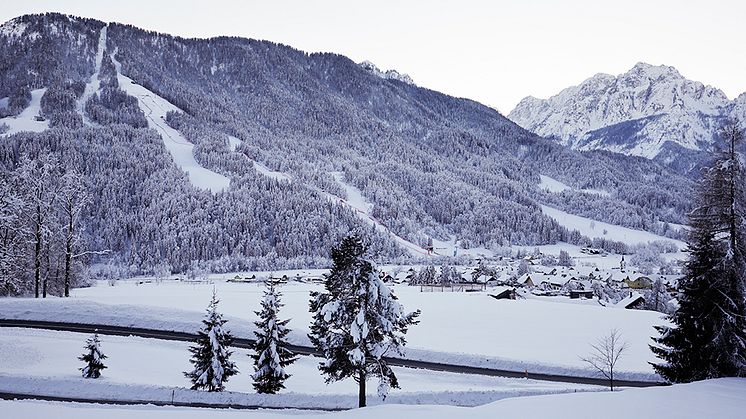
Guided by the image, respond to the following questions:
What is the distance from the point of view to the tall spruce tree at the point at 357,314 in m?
22.8

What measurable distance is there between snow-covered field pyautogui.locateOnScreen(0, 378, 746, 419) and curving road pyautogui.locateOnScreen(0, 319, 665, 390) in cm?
1764

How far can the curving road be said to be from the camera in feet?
114

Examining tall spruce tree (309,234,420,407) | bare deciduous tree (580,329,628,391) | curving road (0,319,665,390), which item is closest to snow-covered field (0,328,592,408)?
curving road (0,319,665,390)

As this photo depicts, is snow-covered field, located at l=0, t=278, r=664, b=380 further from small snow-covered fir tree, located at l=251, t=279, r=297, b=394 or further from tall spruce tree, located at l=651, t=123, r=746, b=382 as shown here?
small snow-covered fir tree, located at l=251, t=279, r=297, b=394

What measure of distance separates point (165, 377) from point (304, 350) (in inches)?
487

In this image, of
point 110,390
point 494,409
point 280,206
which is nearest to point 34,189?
point 110,390

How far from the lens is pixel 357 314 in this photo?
22609 millimetres

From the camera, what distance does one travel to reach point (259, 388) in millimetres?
27562

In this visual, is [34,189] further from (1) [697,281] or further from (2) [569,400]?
(1) [697,281]

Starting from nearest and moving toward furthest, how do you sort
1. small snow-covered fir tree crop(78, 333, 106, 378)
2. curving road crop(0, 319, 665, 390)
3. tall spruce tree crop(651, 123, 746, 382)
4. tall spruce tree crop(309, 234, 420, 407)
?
tall spruce tree crop(651, 123, 746, 382) < tall spruce tree crop(309, 234, 420, 407) < small snow-covered fir tree crop(78, 333, 106, 378) < curving road crop(0, 319, 665, 390)

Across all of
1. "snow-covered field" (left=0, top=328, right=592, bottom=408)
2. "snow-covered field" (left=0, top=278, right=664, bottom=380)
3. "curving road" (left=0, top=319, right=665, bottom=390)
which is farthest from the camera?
A: "snow-covered field" (left=0, top=278, right=664, bottom=380)

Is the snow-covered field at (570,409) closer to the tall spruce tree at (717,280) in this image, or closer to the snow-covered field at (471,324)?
the tall spruce tree at (717,280)

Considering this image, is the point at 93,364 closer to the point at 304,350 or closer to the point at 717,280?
the point at 304,350

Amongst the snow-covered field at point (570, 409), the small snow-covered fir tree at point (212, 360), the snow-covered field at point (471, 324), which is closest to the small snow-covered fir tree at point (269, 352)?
the small snow-covered fir tree at point (212, 360)
